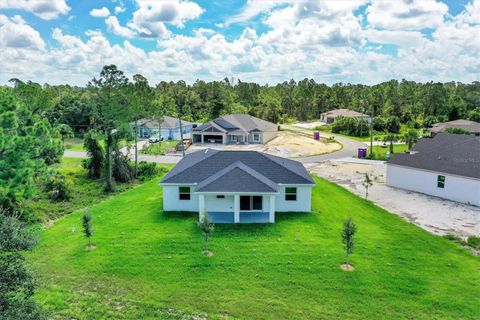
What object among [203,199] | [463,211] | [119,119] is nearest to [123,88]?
[119,119]

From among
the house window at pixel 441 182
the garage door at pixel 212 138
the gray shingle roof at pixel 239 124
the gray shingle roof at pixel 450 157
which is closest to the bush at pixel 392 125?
the gray shingle roof at pixel 239 124

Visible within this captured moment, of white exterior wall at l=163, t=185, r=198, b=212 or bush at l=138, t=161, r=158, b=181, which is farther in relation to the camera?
bush at l=138, t=161, r=158, b=181

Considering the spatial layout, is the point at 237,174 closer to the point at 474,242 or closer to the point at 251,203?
the point at 251,203

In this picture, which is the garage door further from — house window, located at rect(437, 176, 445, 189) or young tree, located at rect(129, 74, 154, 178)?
house window, located at rect(437, 176, 445, 189)

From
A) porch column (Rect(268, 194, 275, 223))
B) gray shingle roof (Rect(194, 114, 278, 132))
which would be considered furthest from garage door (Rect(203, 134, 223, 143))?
porch column (Rect(268, 194, 275, 223))

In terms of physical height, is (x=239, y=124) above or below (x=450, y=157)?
above

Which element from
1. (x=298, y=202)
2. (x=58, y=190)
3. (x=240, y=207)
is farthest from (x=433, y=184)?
(x=58, y=190)

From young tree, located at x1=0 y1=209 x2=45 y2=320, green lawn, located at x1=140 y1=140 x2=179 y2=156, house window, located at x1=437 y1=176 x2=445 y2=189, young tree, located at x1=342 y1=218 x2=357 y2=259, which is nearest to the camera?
young tree, located at x1=0 y1=209 x2=45 y2=320
